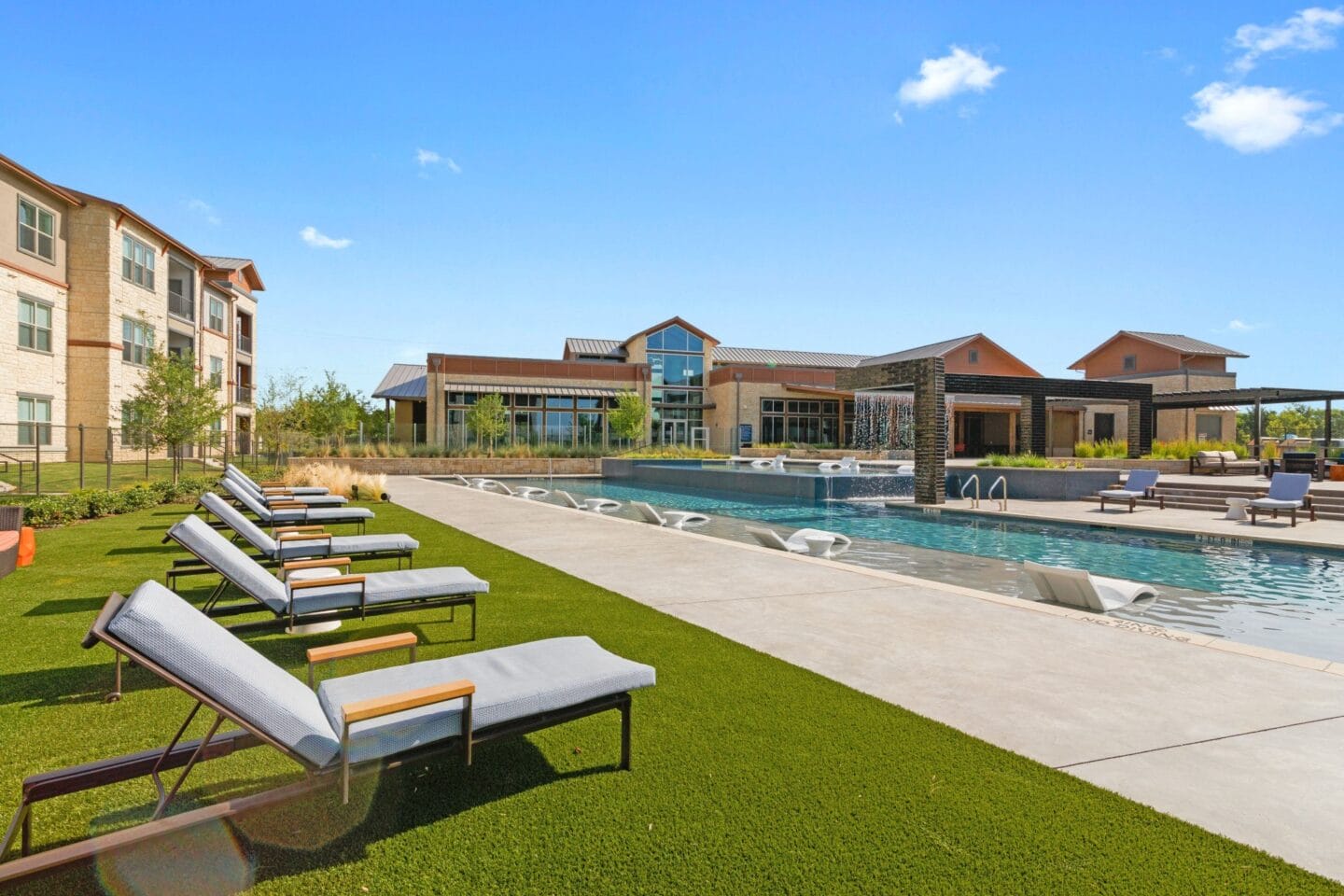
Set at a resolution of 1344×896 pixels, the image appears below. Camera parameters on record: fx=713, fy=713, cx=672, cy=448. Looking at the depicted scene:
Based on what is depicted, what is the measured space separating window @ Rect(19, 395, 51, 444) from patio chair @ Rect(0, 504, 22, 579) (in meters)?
18.6

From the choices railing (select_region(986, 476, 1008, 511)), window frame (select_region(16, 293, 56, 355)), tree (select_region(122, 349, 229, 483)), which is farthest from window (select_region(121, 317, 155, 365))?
railing (select_region(986, 476, 1008, 511))

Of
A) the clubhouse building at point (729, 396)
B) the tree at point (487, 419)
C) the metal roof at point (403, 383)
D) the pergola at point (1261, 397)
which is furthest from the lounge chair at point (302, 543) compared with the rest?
the metal roof at point (403, 383)

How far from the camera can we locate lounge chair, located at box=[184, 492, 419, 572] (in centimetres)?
636

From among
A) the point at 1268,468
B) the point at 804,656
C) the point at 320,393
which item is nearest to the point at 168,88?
the point at 804,656

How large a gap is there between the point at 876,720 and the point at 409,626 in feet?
11.9

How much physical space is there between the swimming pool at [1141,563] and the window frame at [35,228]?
2218 centimetres

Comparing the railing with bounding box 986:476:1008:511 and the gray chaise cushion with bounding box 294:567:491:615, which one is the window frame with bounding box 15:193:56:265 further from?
the railing with bounding box 986:476:1008:511

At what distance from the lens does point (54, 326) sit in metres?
24.7

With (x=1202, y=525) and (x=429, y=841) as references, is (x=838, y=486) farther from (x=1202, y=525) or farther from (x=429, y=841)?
(x=429, y=841)

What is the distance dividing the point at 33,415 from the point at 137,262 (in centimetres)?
768

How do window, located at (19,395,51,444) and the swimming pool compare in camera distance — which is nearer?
the swimming pool

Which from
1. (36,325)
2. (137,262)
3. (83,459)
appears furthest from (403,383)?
(83,459)

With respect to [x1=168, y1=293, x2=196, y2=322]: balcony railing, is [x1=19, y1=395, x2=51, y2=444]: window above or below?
below

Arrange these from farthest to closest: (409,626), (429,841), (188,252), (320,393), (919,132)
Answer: (320,393) → (188,252) → (919,132) → (409,626) → (429,841)
